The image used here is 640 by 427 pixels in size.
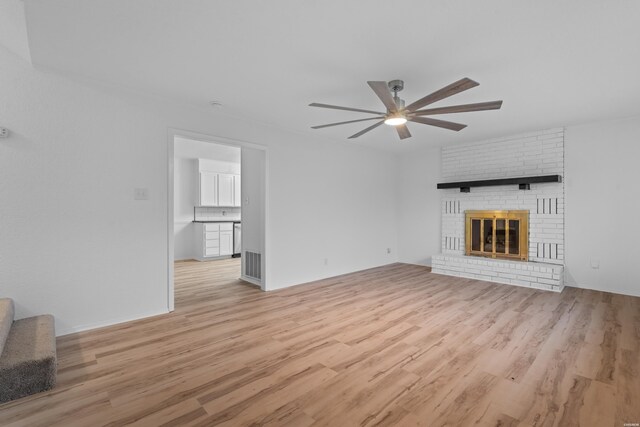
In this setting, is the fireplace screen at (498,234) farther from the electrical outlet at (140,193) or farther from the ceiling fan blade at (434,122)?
the electrical outlet at (140,193)

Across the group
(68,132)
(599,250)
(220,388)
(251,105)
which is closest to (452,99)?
(251,105)

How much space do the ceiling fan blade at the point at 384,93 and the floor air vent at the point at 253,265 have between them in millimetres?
3088

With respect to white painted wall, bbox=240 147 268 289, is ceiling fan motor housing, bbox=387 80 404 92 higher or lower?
higher

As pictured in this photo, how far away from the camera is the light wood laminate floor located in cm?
175

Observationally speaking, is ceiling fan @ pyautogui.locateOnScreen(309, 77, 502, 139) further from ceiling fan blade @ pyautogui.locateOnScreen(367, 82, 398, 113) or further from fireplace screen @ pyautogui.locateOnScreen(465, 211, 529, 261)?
fireplace screen @ pyautogui.locateOnScreen(465, 211, 529, 261)

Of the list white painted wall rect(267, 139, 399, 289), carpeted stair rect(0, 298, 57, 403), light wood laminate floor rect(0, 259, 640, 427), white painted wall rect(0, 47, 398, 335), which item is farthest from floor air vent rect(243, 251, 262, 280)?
carpeted stair rect(0, 298, 57, 403)

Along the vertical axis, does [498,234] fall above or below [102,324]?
above

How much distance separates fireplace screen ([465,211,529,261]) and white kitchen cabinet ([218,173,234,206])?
5.74 m

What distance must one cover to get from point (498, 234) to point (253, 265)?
14.1 ft

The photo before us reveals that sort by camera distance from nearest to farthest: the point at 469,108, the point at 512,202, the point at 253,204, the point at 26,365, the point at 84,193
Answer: the point at 26,365 → the point at 469,108 → the point at 84,193 → the point at 253,204 → the point at 512,202

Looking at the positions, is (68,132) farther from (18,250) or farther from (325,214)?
(325,214)

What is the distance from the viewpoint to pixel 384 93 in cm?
236

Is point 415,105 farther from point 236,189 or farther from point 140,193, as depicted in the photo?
point 236,189

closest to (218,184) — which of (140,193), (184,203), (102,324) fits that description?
(184,203)
